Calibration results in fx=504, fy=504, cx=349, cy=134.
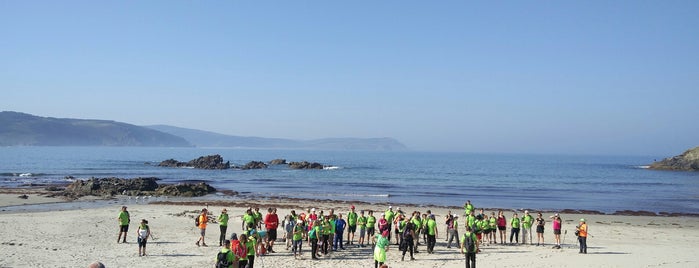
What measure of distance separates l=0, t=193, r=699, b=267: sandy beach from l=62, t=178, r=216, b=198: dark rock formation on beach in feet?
49.9

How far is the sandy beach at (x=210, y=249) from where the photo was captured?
617 inches

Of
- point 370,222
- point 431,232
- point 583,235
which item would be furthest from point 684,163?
point 370,222

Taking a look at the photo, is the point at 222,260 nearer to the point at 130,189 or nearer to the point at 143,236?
the point at 143,236

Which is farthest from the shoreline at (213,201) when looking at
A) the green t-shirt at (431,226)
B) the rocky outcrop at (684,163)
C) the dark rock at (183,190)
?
the rocky outcrop at (684,163)

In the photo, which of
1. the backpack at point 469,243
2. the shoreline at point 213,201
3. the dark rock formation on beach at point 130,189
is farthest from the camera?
the dark rock formation on beach at point 130,189

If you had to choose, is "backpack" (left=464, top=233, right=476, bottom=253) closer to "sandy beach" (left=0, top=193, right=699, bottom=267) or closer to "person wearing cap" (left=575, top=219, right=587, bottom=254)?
"sandy beach" (left=0, top=193, right=699, bottom=267)

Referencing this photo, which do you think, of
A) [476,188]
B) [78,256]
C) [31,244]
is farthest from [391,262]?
[476,188]

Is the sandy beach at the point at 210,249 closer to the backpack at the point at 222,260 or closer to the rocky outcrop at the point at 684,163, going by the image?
the backpack at the point at 222,260

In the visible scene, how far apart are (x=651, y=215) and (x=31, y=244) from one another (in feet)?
121

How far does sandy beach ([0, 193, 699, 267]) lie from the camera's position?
51.4 feet

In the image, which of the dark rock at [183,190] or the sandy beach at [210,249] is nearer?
the sandy beach at [210,249]

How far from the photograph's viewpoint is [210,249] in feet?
58.1

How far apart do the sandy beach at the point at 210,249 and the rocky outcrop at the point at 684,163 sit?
96.6 meters

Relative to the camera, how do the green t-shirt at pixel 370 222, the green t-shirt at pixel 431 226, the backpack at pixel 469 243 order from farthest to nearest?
1. the green t-shirt at pixel 370 222
2. the green t-shirt at pixel 431 226
3. the backpack at pixel 469 243
